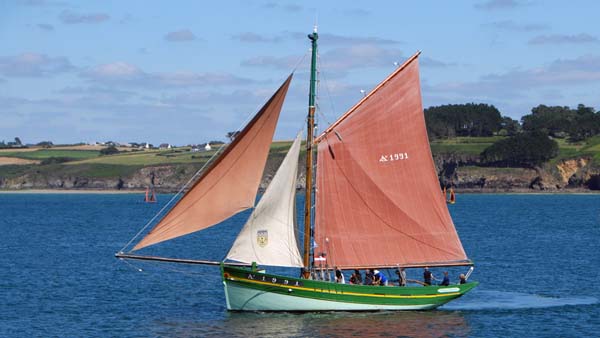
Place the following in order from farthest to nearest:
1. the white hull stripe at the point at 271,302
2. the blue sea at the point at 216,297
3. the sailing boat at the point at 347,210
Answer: the white hull stripe at the point at 271,302 < the sailing boat at the point at 347,210 < the blue sea at the point at 216,297

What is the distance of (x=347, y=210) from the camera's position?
49.9 metres

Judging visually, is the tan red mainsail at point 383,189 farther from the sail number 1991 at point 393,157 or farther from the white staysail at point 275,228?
the white staysail at point 275,228

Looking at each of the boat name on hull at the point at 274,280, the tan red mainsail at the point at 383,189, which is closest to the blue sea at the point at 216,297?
the boat name on hull at the point at 274,280

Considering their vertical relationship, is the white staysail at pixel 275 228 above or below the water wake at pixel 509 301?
above

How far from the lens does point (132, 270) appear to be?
2830 inches

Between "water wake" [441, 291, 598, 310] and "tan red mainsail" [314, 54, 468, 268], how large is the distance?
4051 millimetres

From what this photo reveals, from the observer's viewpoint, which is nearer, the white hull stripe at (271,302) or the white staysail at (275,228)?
the white staysail at (275,228)

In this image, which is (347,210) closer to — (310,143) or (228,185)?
(310,143)

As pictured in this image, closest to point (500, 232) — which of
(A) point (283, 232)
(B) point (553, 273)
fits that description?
(B) point (553, 273)

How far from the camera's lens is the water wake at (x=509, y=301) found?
53594mm

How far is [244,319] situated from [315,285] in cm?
348

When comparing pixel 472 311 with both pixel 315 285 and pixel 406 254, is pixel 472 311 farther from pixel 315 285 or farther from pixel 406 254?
pixel 315 285

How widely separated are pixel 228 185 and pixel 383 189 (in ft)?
26.4

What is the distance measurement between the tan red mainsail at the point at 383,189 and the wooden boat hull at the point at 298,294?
1.58 metres
